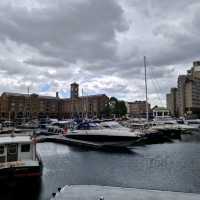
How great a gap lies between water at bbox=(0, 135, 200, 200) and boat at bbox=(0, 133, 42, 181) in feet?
3.42

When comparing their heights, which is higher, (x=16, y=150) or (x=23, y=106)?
(x=23, y=106)

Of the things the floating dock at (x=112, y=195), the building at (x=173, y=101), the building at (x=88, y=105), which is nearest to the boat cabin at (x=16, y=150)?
the floating dock at (x=112, y=195)

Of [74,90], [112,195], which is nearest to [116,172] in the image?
[112,195]

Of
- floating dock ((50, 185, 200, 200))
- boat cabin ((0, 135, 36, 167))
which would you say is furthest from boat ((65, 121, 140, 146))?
floating dock ((50, 185, 200, 200))

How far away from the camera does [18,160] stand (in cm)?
1611

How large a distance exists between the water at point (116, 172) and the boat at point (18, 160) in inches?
41.0

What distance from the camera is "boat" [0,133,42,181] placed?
47.9ft

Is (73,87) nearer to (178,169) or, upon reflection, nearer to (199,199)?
(178,169)

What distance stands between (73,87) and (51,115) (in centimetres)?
2497

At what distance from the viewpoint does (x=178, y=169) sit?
2089cm

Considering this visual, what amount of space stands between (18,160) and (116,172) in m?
8.54

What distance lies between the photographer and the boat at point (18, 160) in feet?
47.9

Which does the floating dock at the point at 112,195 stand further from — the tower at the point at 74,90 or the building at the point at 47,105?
the tower at the point at 74,90

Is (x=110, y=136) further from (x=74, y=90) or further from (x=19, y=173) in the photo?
(x=74, y=90)
